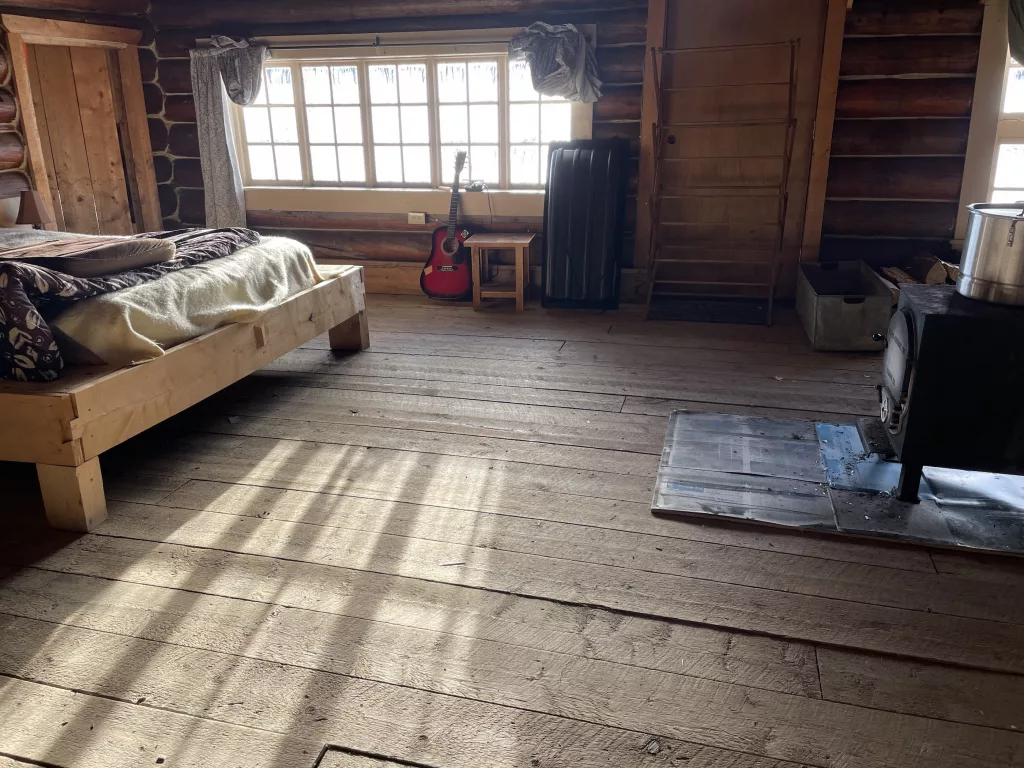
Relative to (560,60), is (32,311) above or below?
below

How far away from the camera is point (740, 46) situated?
16.0 ft

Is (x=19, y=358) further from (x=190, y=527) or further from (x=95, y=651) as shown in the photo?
(x=95, y=651)

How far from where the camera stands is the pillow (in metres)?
2.79

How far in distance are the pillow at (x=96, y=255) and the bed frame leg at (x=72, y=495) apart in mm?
739

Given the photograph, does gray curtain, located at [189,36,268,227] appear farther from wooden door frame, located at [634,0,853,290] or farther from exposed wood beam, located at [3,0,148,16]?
wooden door frame, located at [634,0,853,290]

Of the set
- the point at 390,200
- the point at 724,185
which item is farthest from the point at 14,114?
the point at 724,185

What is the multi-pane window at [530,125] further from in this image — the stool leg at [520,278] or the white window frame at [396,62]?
the stool leg at [520,278]

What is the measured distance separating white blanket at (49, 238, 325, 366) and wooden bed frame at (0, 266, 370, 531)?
6cm

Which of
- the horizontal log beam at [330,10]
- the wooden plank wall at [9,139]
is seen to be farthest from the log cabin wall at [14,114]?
the horizontal log beam at [330,10]

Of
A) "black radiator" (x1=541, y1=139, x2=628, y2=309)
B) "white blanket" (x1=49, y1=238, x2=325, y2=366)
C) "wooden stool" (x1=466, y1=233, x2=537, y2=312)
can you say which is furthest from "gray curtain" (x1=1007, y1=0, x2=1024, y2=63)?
"white blanket" (x1=49, y1=238, x2=325, y2=366)

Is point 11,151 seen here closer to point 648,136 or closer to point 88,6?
point 88,6

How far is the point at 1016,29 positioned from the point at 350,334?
435 cm

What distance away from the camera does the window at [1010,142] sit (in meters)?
4.80

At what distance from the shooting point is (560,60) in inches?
205
